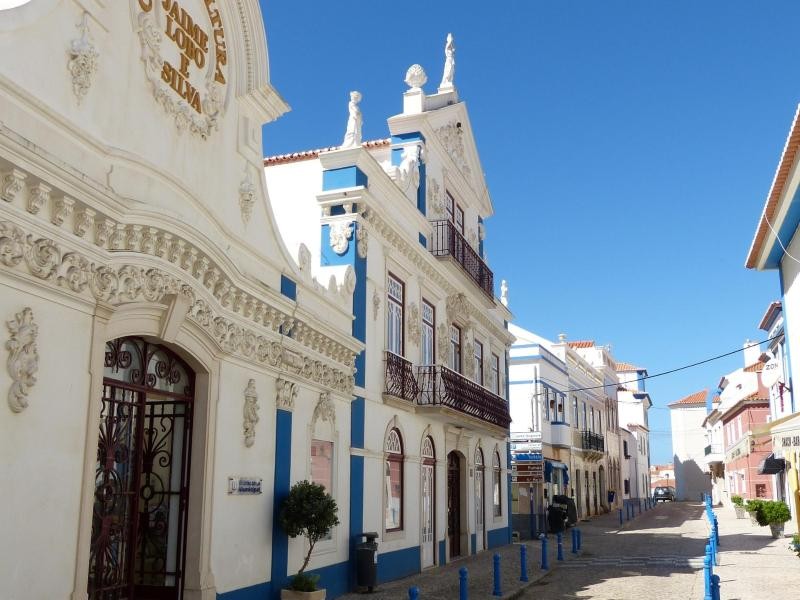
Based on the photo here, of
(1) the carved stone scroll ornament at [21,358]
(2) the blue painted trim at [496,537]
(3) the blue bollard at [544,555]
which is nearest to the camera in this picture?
(1) the carved stone scroll ornament at [21,358]

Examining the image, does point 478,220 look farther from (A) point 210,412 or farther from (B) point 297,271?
(A) point 210,412

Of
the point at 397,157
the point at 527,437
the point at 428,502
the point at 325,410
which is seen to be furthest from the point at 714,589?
the point at 527,437

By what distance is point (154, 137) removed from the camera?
8.83m

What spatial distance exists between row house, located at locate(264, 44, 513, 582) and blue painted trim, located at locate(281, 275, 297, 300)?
49cm

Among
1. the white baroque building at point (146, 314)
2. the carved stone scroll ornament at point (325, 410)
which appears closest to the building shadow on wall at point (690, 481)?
the carved stone scroll ornament at point (325, 410)

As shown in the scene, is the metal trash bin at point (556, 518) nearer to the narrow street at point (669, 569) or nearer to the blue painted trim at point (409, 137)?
the narrow street at point (669, 569)

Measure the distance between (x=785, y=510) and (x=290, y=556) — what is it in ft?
57.5

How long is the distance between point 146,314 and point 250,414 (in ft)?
8.67

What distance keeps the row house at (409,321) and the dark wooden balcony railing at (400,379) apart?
0.03 m

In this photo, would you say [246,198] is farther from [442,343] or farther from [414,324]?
[442,343]

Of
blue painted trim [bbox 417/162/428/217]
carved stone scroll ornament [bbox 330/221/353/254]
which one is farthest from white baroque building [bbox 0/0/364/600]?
blue painted trim [bbox 417/162/428/217]

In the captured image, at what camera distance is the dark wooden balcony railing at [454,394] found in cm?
1734

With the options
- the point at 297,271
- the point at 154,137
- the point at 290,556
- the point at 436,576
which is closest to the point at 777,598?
the point at 436,576

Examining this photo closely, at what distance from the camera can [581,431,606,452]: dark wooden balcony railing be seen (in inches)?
1516
